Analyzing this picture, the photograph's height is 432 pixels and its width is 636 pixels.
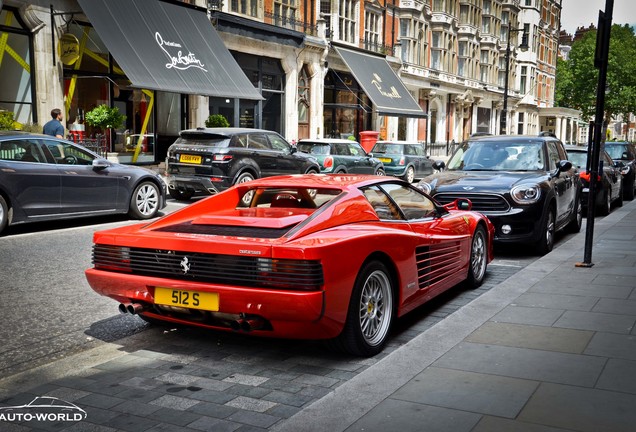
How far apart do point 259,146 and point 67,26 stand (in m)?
6.83

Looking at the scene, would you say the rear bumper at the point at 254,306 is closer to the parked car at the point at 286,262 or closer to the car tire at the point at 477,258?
the parked car at the point at 286,262

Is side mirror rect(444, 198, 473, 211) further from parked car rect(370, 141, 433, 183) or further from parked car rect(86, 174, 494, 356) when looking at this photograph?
parked car rect(370, 141, 433, 183)

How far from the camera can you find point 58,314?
19.8 ft

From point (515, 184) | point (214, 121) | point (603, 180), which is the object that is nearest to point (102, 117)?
point (214, 121)

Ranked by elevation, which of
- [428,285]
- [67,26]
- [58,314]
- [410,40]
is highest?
[410,40]

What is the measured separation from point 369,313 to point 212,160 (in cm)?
1061

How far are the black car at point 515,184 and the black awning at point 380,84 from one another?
19114mm

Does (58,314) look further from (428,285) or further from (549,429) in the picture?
(549,429)

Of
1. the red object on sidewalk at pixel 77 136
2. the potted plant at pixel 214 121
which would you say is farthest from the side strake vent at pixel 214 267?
the potted plant at pixel 214 121

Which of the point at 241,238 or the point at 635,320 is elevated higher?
the point at 241,238

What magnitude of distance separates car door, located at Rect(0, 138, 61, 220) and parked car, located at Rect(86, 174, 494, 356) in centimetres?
579

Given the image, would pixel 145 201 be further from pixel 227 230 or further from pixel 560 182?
pixel 227 230

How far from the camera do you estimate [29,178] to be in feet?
34.0

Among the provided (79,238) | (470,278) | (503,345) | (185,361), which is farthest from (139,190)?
(503,345)
